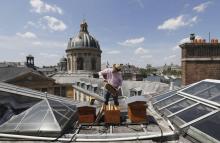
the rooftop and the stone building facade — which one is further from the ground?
the stone building facade

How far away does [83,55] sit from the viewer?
3187 inches

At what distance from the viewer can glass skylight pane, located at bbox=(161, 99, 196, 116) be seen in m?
8.42

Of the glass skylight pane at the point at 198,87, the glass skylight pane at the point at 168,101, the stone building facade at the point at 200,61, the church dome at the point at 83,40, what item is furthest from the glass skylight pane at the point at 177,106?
the church dome at the point at 83,40

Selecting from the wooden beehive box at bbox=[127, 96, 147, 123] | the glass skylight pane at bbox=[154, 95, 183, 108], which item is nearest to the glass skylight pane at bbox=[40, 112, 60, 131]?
the wooden beehive box at bbox=[127, 96, 147, 123]

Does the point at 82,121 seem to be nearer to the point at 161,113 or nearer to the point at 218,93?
the point at 161,113

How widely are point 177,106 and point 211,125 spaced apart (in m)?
2.64

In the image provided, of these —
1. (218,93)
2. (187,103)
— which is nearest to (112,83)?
(187,103)

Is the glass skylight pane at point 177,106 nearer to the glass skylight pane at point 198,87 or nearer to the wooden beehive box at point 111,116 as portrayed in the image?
the glass skylight pane at point 198,87

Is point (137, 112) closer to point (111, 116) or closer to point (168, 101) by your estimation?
point (111, 116)

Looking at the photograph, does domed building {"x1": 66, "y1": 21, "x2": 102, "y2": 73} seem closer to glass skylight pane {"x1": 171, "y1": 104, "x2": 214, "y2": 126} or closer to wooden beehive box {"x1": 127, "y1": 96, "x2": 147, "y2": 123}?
wooden beehive box {"x1": 127, "y1": 96, "x2": 147, "y2": 123}

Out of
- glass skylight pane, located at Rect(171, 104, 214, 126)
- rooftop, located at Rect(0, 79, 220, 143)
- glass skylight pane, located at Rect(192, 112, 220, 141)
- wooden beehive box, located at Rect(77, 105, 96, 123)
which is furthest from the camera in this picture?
wooden beehive box, located at Rect(77, 105, 96, 123)

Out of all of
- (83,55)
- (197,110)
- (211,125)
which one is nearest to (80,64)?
(83,55)

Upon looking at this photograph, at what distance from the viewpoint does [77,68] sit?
80625mm

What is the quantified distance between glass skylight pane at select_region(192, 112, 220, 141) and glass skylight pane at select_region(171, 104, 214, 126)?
43 cm
